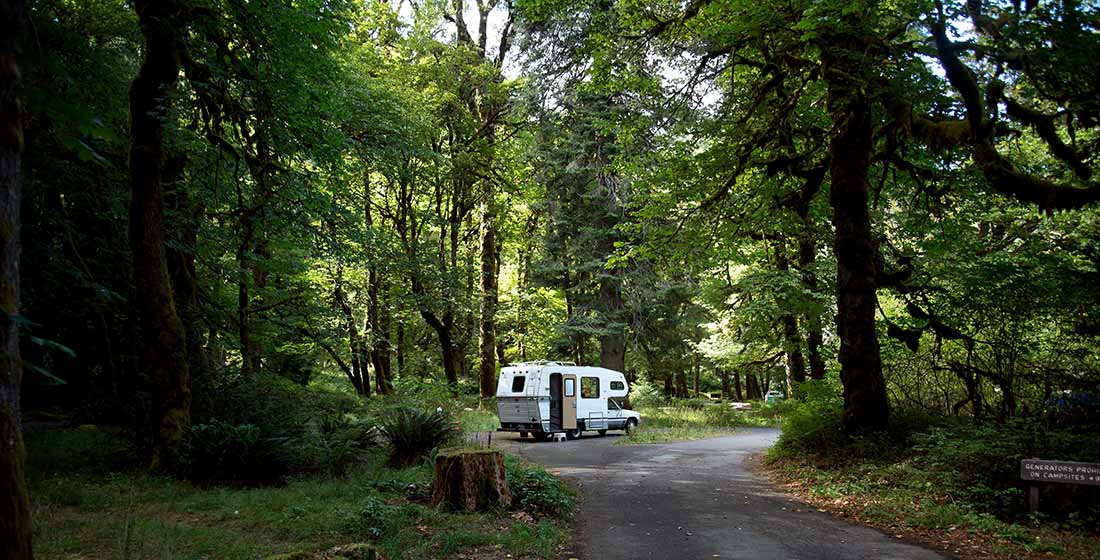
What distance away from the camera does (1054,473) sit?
7234 mm

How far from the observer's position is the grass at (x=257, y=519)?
551 cm

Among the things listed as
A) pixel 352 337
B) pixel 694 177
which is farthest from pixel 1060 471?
pixel 352 337

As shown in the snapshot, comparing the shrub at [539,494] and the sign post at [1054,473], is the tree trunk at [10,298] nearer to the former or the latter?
the shrub at [539,494]

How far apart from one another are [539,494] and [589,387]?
12.9 meters

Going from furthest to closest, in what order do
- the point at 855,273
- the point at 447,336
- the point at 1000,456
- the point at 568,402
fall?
the point at 447,336
the point at 568,402
the point at 855,273
the point at 1000,456

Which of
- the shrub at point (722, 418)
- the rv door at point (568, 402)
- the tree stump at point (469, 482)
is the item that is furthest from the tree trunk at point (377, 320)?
the tree stump at point (469, 482)

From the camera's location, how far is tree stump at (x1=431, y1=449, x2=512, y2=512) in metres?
7.62

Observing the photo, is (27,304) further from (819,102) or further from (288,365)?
(288,365)

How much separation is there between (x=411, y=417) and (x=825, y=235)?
32.8 feet

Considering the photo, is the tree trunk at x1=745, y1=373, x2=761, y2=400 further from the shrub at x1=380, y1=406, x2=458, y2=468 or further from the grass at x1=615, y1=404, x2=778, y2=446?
the shrub at x1=380, y1=406, x2=458, y2=468

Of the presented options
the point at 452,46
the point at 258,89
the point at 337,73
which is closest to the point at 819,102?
the point at 337,73

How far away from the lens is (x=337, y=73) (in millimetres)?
11055

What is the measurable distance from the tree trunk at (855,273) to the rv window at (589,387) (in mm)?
10094

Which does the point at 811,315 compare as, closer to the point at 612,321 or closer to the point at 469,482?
the point at 612,321
